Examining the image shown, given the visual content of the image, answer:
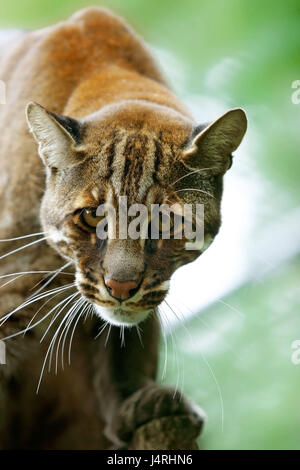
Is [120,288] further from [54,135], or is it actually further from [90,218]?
[54,135]

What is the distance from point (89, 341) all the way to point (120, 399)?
0.93ft

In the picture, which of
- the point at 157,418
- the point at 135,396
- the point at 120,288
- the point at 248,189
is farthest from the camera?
the point at 248,189

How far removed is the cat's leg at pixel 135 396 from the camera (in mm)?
2449

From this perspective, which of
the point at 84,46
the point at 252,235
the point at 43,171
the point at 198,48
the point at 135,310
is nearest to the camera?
the point at 135,310

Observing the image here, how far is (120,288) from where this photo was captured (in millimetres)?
1870

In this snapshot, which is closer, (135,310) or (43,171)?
A: (135,310)

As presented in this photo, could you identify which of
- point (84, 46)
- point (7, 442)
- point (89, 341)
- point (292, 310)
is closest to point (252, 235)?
point (292, 310)

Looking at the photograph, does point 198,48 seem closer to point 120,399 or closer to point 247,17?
point 247,17

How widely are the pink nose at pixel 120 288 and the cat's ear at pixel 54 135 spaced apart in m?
0.42

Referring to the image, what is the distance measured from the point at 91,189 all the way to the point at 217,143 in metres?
0.39

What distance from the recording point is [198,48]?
316 cm

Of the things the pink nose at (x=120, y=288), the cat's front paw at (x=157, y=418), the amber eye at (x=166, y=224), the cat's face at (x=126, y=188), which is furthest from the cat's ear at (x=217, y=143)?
the cat's front paw at (x=157, y=418)

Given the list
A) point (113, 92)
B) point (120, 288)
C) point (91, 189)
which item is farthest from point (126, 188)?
point (113, 92)

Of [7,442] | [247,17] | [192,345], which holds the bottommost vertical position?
[7,442]
